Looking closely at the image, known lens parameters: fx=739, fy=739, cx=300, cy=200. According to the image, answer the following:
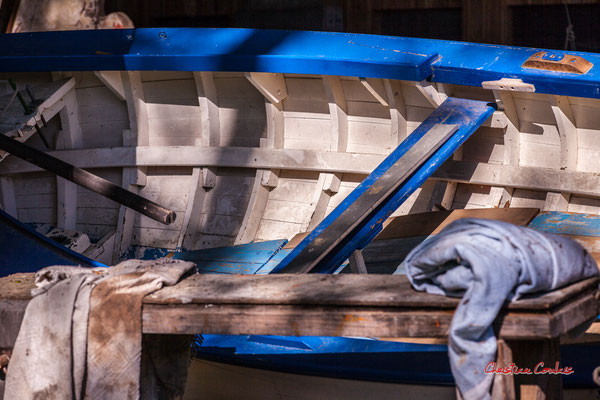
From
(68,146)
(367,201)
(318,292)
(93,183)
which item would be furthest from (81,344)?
(68,146)

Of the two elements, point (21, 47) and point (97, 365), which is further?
point (21, 47)

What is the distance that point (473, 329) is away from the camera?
175 centimetres

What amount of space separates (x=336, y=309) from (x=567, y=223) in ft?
6.28

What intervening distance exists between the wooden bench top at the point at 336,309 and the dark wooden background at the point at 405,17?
5.59 metres

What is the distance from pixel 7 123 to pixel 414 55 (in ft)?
7.59

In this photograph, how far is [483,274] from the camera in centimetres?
174

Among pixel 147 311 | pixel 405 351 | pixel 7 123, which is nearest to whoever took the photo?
pixel 147 311

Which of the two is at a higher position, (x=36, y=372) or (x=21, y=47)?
(x=21, y=47)

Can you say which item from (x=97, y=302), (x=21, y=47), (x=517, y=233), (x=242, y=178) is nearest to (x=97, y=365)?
(x=97, y=302)

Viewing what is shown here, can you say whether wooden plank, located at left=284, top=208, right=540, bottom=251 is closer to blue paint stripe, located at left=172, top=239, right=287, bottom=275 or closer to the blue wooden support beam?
blue paint stripe, located at left=172, top=239, right=287, bottom=275

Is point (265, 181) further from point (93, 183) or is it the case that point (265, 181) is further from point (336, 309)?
point (336, 309)

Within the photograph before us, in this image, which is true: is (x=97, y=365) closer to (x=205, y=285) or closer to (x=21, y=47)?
(x=205, y=285)

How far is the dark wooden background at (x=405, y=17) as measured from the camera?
277 inches

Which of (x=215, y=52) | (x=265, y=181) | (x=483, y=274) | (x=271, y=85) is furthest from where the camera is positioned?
(x=265, y=181)
